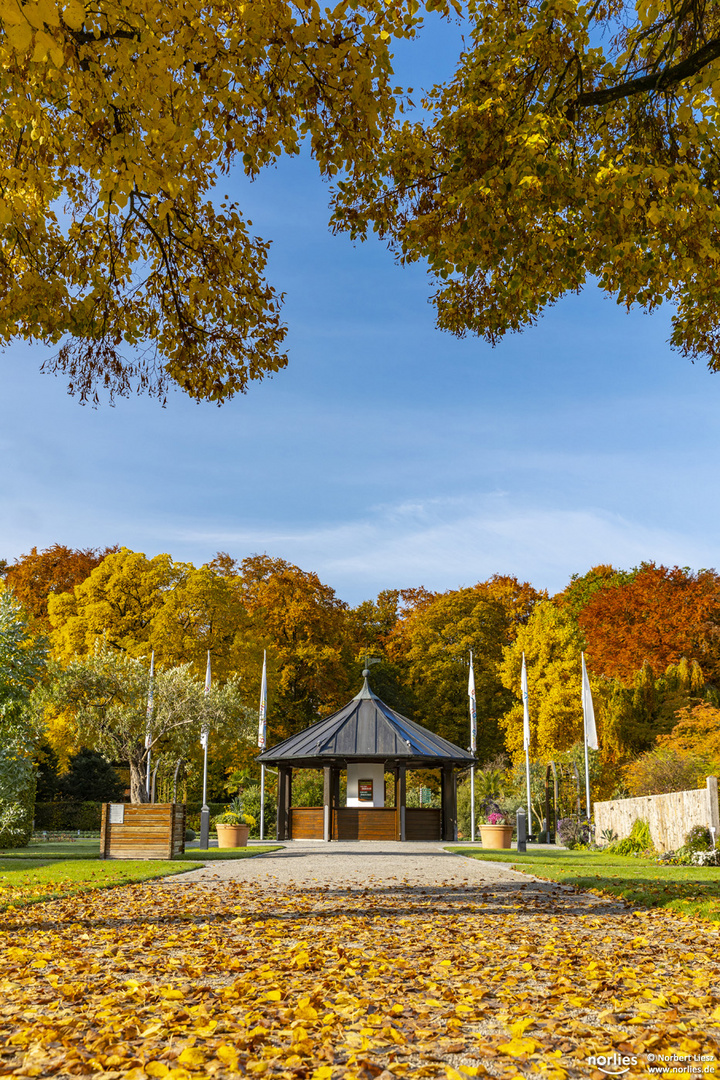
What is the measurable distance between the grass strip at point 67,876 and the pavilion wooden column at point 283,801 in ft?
35.3

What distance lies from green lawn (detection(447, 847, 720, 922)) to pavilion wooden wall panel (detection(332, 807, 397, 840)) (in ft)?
28.3

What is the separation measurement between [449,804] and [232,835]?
8117 mm

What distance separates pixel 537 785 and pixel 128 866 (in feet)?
68.6

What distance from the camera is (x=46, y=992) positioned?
16.0 ft

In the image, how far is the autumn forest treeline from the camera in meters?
36.8

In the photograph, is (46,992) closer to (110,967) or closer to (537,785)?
(110,967)

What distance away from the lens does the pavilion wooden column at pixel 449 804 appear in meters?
27.6

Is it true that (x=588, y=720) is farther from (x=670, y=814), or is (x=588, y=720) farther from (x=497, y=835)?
(x=670, y=814)

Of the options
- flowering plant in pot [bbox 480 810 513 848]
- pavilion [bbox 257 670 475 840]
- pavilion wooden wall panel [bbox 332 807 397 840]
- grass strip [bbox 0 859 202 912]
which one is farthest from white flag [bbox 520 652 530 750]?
grass strip [bbox 0 859 202 912]

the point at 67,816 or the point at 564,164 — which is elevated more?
the point at 564,164

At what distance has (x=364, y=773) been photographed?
90.7 ft

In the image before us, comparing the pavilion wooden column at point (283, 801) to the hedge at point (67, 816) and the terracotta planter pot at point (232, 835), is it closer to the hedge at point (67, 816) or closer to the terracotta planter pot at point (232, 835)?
the terracotta planter pot at point (232, 835)

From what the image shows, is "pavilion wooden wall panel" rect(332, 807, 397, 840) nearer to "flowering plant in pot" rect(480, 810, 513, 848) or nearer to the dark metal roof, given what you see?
the dark metal roof

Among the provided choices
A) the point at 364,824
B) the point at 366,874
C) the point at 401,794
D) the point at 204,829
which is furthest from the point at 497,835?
the point at 366,874
